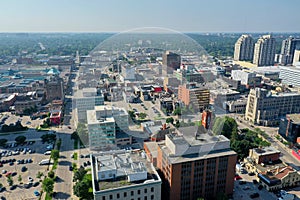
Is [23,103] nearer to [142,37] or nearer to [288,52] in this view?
[142,37]

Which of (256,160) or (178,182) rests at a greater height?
(178,182)

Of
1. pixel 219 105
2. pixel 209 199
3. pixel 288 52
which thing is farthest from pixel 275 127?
pixel 288 52

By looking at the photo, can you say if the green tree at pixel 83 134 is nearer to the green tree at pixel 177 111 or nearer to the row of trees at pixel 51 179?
the row of trees at pixel 51 179

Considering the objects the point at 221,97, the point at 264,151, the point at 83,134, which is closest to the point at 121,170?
the point at 83,134

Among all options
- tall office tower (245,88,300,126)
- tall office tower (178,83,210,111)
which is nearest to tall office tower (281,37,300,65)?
tall office tower (245,88,300,126)

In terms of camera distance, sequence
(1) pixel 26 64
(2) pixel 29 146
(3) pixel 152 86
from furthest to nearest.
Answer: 1. (1) pixel 26 64
2. (3) pixel 152 86
3. (2) pixel 29 146

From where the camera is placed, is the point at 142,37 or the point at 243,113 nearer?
the point at 142,37
